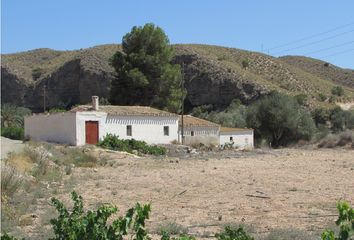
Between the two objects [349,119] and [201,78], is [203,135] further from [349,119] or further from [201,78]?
[201,78]

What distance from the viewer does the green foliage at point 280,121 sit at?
5369 cm

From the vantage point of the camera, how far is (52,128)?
43906 millimetres

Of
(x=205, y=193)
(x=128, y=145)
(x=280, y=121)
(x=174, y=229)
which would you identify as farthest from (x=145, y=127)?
(x=174, y=229)

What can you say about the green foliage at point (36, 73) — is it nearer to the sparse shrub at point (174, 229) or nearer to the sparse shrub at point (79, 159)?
the sparse shrub at point (79, 159)

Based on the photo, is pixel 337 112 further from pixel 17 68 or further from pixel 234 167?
pixel 17 68

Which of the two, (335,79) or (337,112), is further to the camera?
(335,79)

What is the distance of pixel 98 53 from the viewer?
97188 mm

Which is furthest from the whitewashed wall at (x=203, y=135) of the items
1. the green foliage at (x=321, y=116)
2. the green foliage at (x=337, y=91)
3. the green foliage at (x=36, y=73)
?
the green foliage at (x=36, y=73)

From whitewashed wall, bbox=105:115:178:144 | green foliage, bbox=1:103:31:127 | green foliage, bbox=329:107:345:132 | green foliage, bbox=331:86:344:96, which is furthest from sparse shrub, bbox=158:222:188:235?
green foliage, bbox=331:86:344:96

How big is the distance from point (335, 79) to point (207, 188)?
88762mm

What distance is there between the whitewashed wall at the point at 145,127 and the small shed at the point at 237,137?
16.0 feet

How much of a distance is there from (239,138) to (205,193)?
107 feet

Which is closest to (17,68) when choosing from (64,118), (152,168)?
(64,118)

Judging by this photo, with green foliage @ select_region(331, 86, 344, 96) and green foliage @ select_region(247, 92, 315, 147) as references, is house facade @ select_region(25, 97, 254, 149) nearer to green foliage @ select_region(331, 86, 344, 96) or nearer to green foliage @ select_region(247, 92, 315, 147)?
green foliage @ select_region(247, 92, 315, 147)
